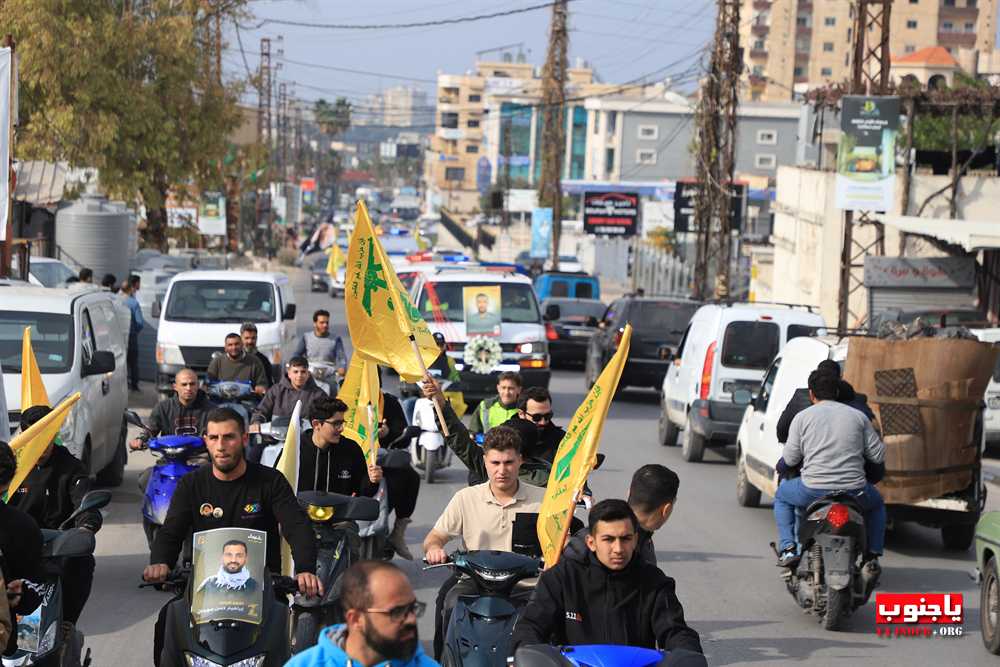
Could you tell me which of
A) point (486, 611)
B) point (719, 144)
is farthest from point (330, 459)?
point (719, 144)

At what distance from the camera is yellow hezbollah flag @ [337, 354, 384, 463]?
11.4m

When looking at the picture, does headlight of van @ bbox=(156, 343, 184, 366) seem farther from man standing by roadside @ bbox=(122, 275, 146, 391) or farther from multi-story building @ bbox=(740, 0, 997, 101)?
multi-story building @ bbox=(740, 0, 997, 101)

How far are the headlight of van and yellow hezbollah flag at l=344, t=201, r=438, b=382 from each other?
10.9 m

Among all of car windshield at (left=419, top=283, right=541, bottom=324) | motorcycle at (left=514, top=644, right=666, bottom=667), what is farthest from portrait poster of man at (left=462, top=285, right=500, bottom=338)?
motorcycle at (left=514, top=644, right=666, bottom=667)

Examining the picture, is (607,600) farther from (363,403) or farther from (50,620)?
(363,403)

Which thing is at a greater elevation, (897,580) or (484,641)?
(484,641)

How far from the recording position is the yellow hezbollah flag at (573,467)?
24.0ft

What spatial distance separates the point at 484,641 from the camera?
671 cm

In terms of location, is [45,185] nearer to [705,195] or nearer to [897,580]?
[705,195]

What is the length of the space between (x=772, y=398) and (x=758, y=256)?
44.3 m

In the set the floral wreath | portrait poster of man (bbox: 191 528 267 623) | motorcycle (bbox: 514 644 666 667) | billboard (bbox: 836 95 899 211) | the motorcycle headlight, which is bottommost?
the floral wreath

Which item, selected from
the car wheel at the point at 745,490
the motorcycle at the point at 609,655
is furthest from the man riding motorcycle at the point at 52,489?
the car wheel at the point at 745,490

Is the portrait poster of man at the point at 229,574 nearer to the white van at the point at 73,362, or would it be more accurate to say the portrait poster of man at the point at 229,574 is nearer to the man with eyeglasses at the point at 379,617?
the man with eyeglasses at the point at 379,617

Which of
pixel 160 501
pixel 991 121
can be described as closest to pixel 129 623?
pixel 160 501
